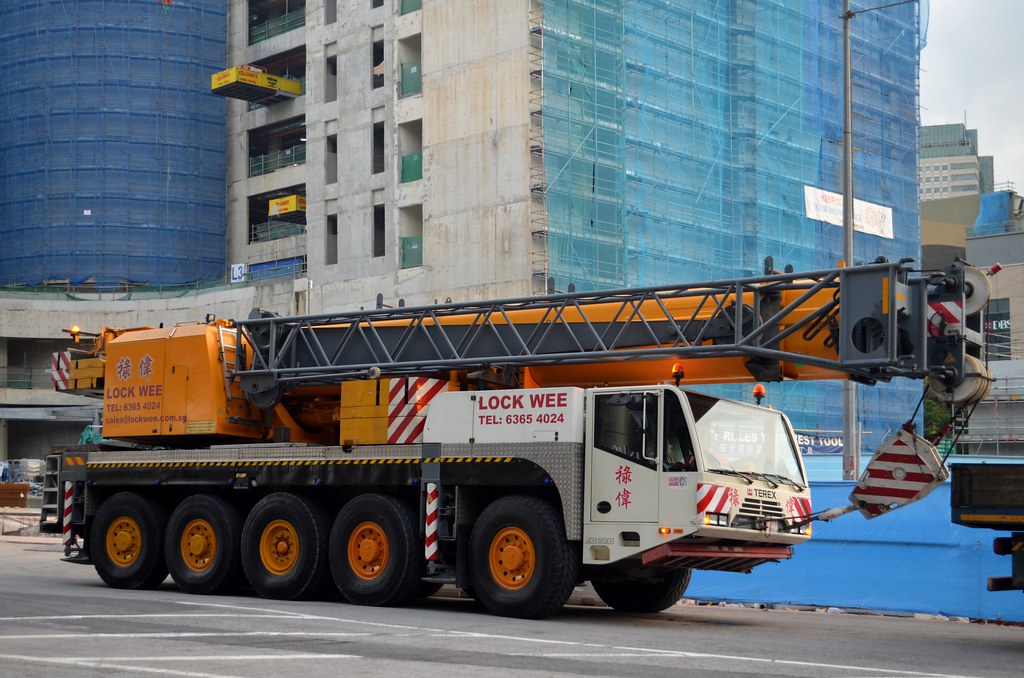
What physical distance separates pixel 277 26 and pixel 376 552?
180ft

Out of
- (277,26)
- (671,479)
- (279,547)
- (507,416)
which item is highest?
(277,26)

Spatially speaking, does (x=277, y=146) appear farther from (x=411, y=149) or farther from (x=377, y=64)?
(x=411, y=149)

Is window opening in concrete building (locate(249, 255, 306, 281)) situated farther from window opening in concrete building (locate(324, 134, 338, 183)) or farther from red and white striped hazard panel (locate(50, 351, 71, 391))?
red and white striped hazard panel (locate(50, 351, 71, 391))

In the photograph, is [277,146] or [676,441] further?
[277,146]

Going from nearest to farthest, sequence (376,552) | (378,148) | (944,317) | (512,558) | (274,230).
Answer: (944,317) → (512,558) → (376,552) → (378,148) → (274,230)

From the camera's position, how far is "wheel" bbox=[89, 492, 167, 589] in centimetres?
1859

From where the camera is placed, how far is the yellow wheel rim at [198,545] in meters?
17.9

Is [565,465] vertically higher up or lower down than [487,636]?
higher up

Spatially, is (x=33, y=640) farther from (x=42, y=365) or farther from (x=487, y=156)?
(x=42, y=365)

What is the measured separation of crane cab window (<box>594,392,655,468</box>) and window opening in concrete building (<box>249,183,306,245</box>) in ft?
163

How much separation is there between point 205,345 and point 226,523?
248 cm

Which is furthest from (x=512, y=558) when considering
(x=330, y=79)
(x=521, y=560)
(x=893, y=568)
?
(x=330, y=79)

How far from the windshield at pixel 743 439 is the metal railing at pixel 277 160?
1982 inches

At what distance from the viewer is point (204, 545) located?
17.9 m
